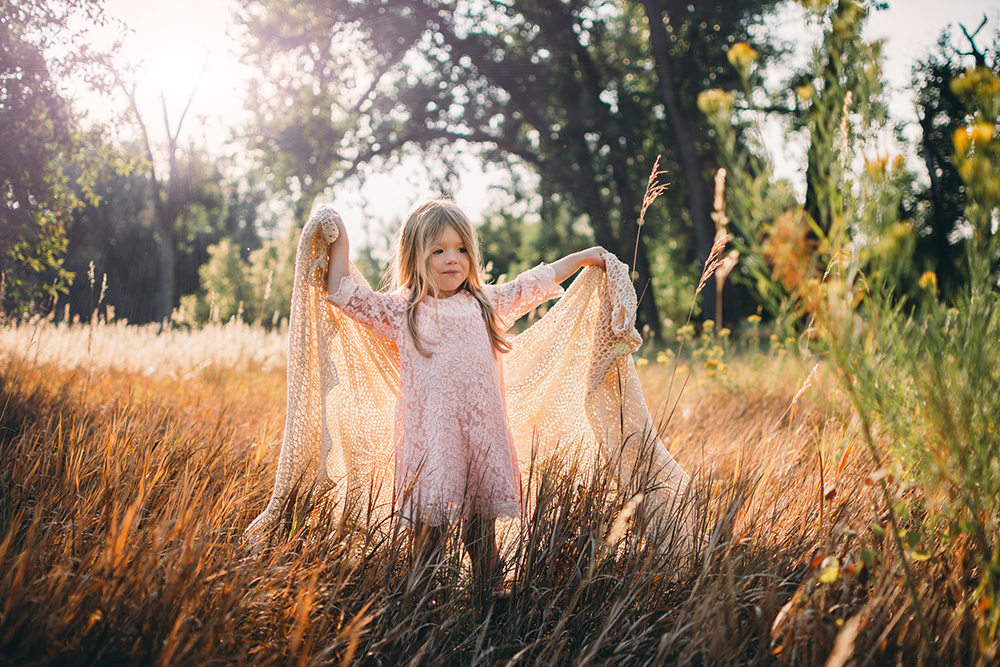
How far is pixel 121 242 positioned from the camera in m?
27.1

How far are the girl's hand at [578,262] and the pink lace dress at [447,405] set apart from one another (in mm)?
429

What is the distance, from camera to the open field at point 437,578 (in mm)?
1240

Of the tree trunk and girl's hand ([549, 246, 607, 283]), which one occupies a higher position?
the tree trunk

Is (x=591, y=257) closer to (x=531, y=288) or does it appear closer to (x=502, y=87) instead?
(x=531, y=288)

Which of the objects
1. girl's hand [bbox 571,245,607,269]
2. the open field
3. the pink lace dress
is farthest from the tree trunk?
the pink lace dress

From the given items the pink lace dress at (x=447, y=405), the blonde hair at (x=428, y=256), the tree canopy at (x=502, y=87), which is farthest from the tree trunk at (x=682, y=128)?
the pink lace dress at (x=447, y=405)

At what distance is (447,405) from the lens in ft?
7.20

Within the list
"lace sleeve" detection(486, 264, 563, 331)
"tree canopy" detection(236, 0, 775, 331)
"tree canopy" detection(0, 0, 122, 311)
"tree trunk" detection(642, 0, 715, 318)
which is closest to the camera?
"lace sleeve" detection(486, 264, 563, 331)

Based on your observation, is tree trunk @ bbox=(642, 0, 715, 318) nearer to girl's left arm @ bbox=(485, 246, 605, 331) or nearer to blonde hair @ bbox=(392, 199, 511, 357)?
girl's left arm @ bbox=(485, 246, 605, 331)

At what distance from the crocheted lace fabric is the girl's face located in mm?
101

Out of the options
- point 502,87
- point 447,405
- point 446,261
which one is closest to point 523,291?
point 446,261

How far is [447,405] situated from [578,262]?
0.89 metres

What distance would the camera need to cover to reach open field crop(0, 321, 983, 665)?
4.07 ft

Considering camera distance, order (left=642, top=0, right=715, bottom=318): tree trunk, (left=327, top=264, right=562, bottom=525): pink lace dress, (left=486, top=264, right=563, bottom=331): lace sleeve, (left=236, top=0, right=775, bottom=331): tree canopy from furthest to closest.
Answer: (left=236, top=0, right=775, bottom=331): tree canopy
(left=642, top=0, right=715, bottom=318): tree trunk
(left=486, top=264, right=563, bottom=331): lace sleeve
(left=327, top=264, right=562, bottom=525): pink lace dress
